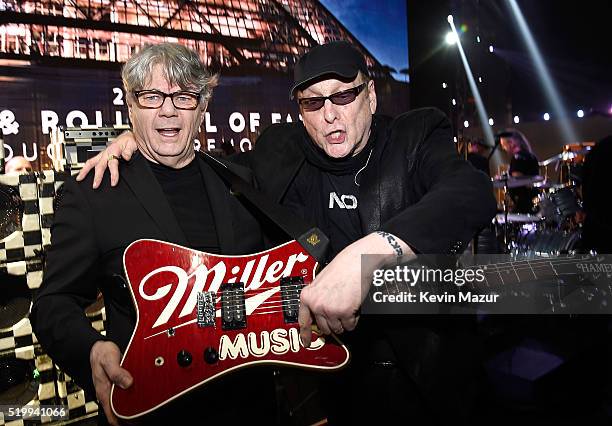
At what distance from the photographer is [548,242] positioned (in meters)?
6.61

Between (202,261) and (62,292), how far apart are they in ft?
1.68

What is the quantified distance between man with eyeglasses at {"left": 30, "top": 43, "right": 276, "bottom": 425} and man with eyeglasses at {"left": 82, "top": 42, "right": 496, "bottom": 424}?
0.44 ft

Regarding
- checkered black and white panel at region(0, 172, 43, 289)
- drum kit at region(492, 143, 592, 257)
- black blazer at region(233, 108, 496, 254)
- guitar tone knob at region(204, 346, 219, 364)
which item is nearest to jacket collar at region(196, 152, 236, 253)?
black blazer at region(233, 108, 496, 254)

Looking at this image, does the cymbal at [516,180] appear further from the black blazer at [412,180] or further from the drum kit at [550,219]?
the black blazer at [412,180]

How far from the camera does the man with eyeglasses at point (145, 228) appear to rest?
156 cm

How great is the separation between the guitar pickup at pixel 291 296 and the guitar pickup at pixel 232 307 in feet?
0.45

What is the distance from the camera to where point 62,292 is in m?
1.64

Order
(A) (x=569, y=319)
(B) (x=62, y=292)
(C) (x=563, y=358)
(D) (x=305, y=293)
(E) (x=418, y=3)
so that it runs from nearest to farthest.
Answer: (D) (x=305, y=293), (B) (x=62, y=292), (C) (x=563, y=358), (A) (x=569, y=319), (E) (x=418, y=3)

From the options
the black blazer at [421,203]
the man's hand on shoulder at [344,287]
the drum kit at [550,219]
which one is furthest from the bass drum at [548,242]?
the man's hand on shoulder at [344,287]

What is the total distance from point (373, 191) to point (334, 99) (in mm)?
387

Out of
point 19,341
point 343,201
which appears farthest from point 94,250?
point 19,341

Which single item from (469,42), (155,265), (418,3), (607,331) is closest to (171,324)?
(155,265)

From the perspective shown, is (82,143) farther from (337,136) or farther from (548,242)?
(548,242)

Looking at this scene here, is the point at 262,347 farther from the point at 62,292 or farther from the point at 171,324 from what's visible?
the point at 62,292
